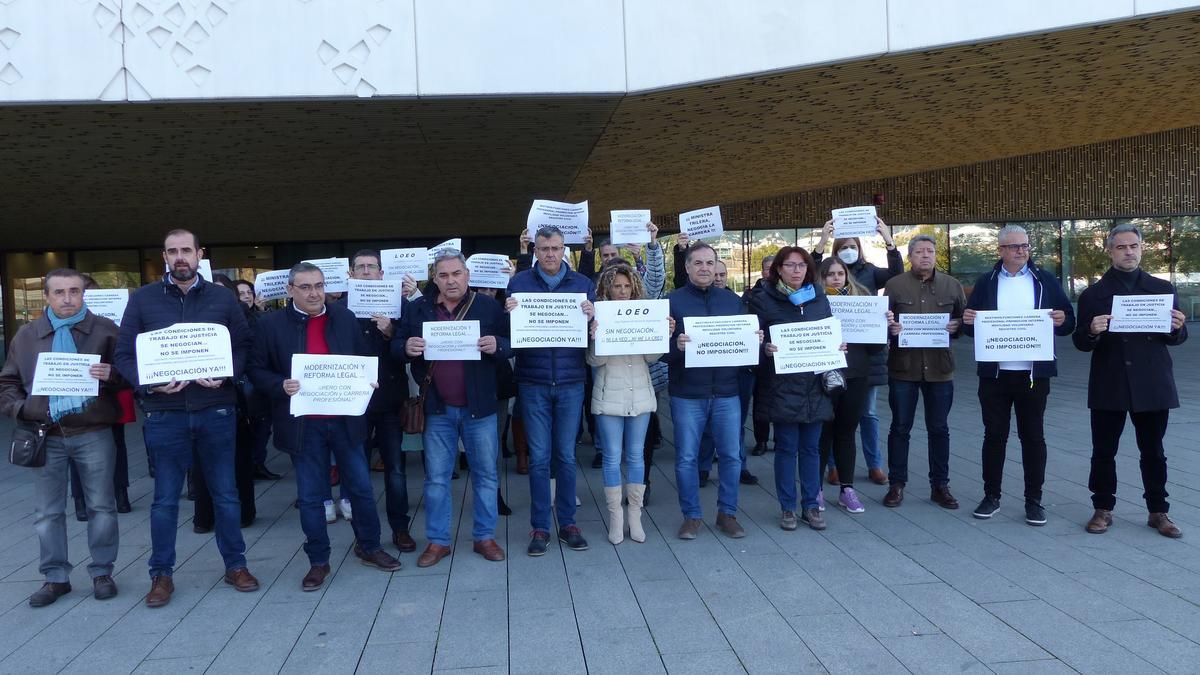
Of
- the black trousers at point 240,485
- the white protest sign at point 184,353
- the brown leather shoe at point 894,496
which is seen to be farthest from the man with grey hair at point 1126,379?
the black trousers at point 240,485

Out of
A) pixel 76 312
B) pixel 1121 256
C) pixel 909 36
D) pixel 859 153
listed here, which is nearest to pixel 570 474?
pixel 76 312

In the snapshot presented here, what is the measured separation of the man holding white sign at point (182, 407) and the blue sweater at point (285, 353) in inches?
4.7

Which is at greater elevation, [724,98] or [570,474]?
[724,98]

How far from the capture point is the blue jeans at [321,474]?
4668mm

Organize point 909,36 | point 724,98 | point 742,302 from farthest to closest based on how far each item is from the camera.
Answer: point 724,98 → point 909,36 → point 742,302

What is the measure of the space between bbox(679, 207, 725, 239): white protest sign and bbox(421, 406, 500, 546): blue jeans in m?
2.33

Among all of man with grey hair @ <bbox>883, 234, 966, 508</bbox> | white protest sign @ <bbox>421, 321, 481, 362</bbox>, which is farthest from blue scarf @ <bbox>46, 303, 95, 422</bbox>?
man with grey hair @ <bbox>883, 234, 966, 508</bbox>

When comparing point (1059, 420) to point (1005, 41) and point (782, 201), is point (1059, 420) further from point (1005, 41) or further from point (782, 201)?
point (782, 201)

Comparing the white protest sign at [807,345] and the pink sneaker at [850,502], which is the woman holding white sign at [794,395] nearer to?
the white protest sign at [807,345]

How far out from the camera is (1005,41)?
23.3 feet

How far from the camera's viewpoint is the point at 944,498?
5.94m

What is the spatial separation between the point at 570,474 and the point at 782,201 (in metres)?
15.5

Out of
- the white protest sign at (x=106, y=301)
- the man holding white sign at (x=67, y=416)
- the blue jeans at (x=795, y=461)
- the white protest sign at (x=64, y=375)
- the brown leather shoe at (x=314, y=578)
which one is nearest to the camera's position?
the white protest sign at (x=64, y=375)

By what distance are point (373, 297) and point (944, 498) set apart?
14.6 feet
